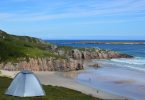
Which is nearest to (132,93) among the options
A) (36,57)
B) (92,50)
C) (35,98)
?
(35,98)

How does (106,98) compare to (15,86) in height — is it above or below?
below

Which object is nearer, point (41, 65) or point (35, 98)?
point (35, 98)

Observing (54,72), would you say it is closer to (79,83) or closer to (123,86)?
(79,83)

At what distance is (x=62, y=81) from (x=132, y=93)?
17352mm

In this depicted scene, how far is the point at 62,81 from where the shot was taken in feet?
233

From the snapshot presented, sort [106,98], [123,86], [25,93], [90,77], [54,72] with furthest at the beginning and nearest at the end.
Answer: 1. [54,72]
2. [90,77]
3. [123,86]
4. [106,98]
5. [25,93]

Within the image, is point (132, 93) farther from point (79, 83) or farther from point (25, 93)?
point (25, 93)

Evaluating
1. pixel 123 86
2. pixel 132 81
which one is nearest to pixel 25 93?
pixel 123 86

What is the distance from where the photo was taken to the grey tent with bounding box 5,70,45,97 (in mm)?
39312

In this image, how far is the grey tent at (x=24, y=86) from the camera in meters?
39.3

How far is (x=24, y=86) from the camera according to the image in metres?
39.1

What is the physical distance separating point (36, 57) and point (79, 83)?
25.4 m

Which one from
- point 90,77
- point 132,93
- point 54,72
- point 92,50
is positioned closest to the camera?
point 132,93

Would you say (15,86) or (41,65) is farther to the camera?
(41,65)
